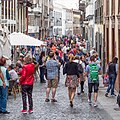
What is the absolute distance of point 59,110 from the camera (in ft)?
56.8

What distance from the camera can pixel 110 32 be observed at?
2803cm

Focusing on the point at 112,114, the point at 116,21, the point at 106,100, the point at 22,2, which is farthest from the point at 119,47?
the point at 22,2

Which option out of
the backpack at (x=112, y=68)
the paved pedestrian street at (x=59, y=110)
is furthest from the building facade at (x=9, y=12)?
the paved pedestrian street at (x=59, y=110)

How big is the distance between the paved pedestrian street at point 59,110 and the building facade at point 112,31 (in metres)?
4.27

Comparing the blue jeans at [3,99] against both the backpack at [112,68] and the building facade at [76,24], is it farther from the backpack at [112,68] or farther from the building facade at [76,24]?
the building facade at [76,24]

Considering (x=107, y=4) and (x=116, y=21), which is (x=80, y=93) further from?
(x=107, y=4)

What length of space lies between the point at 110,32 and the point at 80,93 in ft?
21.9

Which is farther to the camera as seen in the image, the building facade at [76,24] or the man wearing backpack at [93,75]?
the building facade at [76,24]

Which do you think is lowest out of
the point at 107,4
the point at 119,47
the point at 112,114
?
the point at 112,114

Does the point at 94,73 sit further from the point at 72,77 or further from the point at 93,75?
the point at 72,77

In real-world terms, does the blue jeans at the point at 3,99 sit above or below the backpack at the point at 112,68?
below

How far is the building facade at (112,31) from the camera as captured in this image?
24.3 meters

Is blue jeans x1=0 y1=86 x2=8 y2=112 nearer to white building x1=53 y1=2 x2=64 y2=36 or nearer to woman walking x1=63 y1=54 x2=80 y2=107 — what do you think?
woman walking x1=63 y1=54 x2=80 y2=107

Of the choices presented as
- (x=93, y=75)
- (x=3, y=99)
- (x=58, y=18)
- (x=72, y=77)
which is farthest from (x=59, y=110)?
(x=58, y=18)
